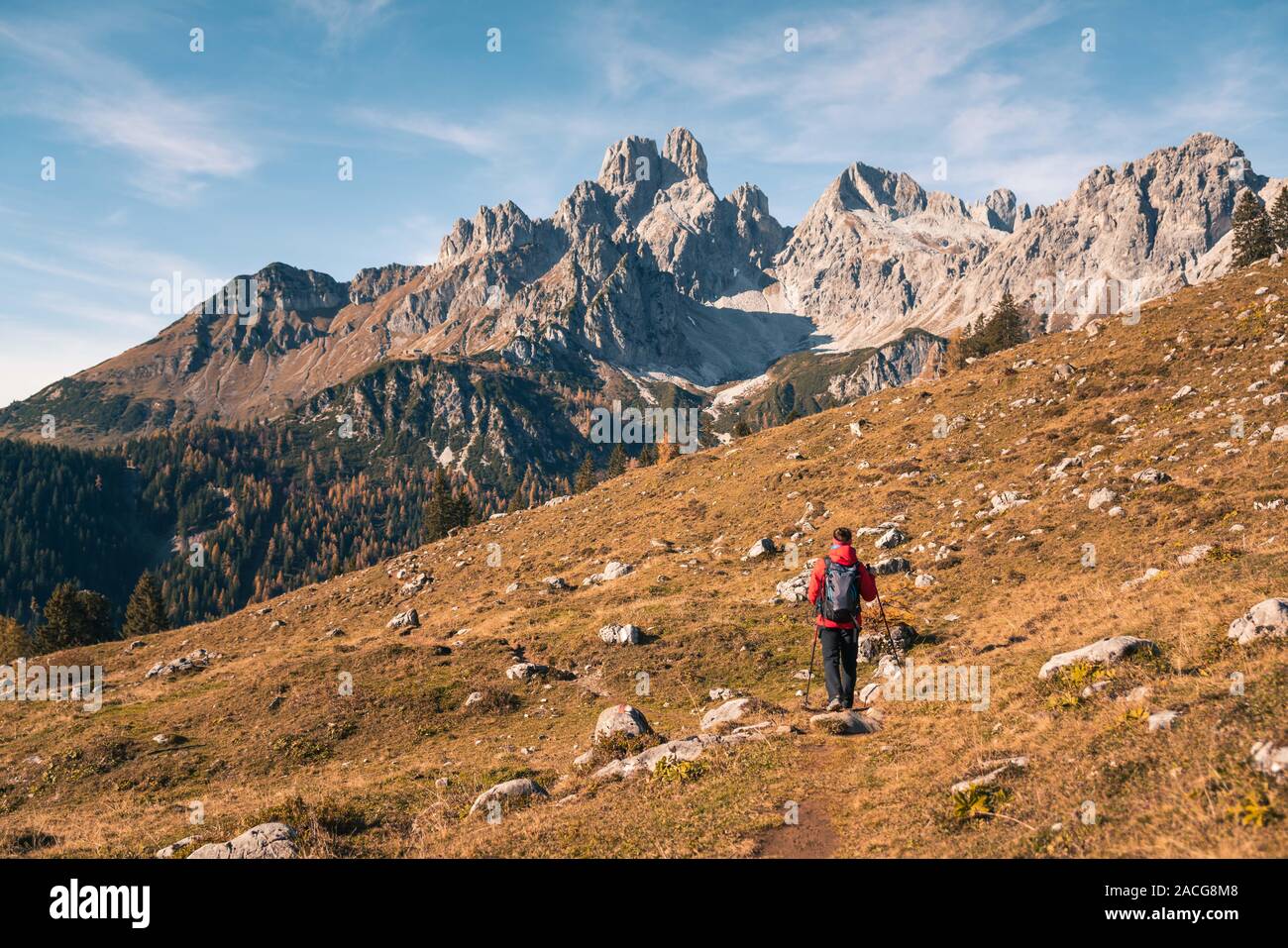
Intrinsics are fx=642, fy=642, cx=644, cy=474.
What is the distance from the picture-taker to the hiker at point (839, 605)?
16391 millimetres

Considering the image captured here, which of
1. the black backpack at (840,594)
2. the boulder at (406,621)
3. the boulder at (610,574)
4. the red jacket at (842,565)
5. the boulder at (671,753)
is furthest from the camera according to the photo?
the boulder at (406,621)

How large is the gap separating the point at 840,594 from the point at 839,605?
10.8 inches

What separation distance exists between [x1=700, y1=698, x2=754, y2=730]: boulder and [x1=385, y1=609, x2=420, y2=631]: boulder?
103 feet

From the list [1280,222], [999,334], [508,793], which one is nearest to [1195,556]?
[508,793]

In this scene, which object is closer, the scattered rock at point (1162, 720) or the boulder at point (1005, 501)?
the scattered rock at point (1162, 720)

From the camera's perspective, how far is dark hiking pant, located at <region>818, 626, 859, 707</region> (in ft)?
54.7

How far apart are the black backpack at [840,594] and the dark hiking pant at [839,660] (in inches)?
16.0

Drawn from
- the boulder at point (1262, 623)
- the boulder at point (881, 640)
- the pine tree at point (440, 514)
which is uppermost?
the pine tree at point (440, 514)

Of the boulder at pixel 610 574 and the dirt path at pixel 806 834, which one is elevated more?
the boulder at pixel 610 574

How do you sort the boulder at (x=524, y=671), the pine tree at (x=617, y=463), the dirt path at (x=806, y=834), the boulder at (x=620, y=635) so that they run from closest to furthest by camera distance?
1. the dirt path at (x=806, y=834)
2. the boulder at (x=524, y=671)
3. the boulder at (x=620, y=635)
4. the pine tree at (x=617, y=463)

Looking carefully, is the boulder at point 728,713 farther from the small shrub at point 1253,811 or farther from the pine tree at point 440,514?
the pine tree at point 440,514

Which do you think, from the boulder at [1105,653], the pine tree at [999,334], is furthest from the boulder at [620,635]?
the pine tree at [999,334]
